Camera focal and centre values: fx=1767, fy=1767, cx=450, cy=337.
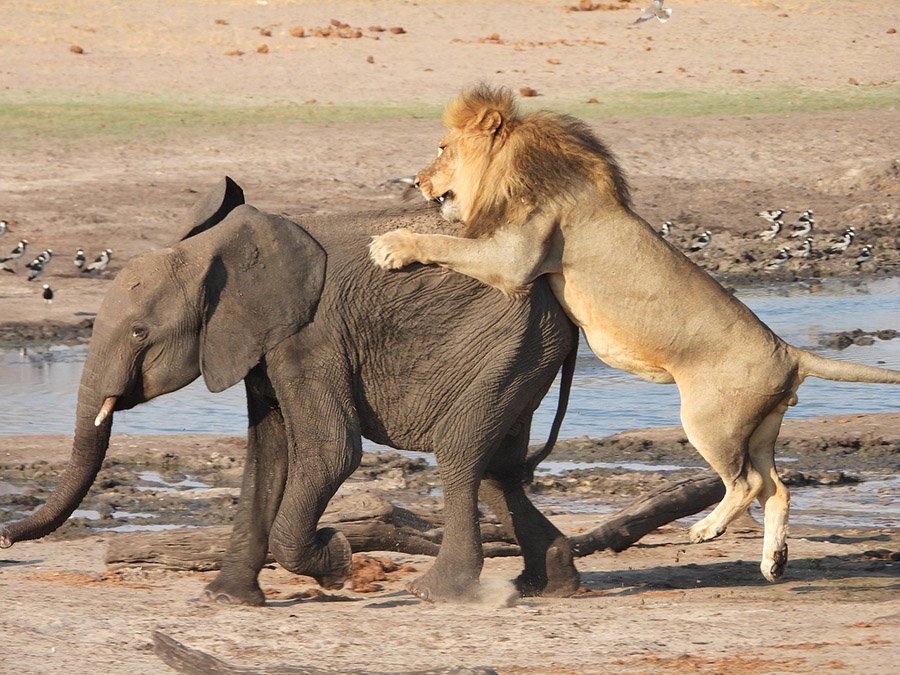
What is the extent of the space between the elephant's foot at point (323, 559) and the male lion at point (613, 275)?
1.17 meters

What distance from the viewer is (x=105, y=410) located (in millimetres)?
7137

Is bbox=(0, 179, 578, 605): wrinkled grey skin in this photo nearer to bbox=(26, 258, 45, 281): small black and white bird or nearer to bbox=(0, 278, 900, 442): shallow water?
bbox=(0, 278, 900, 442): shallow water

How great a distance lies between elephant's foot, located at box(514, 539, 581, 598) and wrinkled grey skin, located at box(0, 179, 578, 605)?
535 millimetres

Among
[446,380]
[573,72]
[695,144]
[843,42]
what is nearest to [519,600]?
[446,380]

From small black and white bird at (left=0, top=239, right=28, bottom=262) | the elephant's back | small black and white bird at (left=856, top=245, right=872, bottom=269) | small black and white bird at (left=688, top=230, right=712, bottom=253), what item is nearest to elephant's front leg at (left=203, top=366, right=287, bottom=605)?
the elephant's back

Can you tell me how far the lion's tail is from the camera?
7.35 m

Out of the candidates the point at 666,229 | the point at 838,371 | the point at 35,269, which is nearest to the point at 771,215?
the point at 666,229

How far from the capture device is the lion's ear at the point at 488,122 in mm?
7184

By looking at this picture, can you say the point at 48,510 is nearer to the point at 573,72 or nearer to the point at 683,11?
the point at 573,72

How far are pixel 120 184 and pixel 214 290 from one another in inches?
534

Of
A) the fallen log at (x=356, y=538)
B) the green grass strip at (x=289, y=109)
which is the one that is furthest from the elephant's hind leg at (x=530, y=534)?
the green grass strip at (x=289, y=109)

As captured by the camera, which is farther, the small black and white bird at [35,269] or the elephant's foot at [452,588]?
the small black and white bird at [35,269]

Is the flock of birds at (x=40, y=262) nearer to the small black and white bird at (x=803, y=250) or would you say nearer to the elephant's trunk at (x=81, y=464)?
the small black and white bird at (x=803, y=250)

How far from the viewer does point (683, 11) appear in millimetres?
32688
